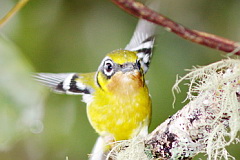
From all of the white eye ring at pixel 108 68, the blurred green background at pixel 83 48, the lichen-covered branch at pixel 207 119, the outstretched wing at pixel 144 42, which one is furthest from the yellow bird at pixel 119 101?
the blurred green background at pixel 83 48

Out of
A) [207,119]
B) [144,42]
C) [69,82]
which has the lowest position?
[207,119]

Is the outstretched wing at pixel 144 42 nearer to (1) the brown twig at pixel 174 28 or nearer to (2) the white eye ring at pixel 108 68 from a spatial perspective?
(2) the white eye ring at pixel 108 68

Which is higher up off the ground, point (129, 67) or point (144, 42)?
point (144, 42)

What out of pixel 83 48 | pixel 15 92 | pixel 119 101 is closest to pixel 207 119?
pixel 15 92

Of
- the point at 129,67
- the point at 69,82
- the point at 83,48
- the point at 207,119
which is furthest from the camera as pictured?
the point at 83,48

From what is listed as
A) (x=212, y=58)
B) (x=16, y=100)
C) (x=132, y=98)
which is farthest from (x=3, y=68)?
(x=212, y=58)

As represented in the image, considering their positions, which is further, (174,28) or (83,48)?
(83,48)

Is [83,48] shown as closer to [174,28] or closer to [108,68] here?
[108,68]
